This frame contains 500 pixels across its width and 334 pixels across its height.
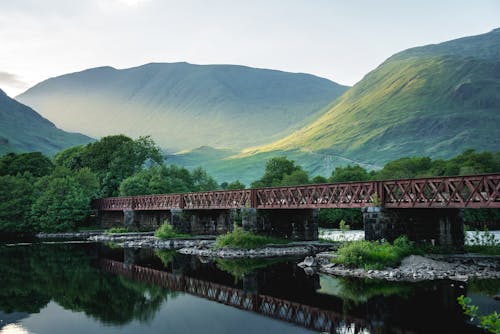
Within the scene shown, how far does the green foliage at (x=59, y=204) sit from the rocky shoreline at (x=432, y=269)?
5213cm

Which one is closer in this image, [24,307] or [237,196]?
[24,307]

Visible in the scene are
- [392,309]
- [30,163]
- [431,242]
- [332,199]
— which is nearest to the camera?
[392,309]

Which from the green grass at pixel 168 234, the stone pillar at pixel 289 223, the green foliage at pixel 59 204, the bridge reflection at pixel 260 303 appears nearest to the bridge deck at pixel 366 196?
the stone pillar at pixel 289 223

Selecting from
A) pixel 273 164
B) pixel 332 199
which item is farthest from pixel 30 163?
pixel 332 199

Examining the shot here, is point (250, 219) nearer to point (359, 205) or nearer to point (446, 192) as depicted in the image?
point (359, 205)

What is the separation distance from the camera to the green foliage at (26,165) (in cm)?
8825

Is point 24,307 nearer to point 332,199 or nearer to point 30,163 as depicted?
point 332,199

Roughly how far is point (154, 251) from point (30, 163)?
175 ft

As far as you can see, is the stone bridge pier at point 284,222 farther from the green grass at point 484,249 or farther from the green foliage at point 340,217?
the green foliage at point 340,217

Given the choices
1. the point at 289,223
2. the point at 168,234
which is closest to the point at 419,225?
the point at 289,223

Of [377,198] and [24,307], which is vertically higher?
[377,198]

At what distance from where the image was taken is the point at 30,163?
9019 centimetres

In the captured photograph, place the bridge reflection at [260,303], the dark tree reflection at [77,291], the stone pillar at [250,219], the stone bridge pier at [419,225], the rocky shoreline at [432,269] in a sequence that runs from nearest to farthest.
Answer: the bridge reflection at [260,303]
the dark tree reflection at [77,291]
the rocky shoreline at [432,269]
the stone bridge pier at [419,225]
the stone pillar at [250,219]

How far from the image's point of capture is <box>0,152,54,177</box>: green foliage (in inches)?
3474
